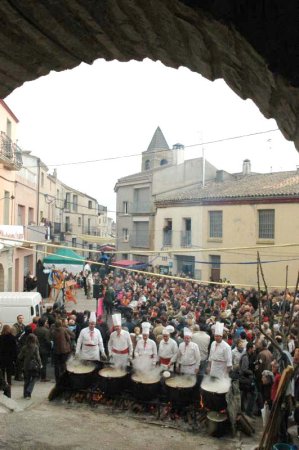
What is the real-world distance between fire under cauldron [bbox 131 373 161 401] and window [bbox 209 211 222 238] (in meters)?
21.8

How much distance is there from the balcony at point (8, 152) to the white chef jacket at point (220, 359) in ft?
46.7

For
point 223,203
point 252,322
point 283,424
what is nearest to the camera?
point 283,424

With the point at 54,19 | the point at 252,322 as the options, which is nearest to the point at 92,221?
the point at 252,322

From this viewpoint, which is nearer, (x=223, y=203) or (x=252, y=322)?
(x=252, y=322)

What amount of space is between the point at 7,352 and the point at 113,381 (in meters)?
2.28

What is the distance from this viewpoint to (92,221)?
7338 cm

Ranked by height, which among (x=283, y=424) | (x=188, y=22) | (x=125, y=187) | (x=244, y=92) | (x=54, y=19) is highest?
(x=125, y=187)

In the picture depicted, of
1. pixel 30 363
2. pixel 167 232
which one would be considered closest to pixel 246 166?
pixel 167 232

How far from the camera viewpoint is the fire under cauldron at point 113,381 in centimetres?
899

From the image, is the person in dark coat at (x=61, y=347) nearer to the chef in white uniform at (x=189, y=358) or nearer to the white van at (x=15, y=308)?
the chef in white uniform at (x=189, y=358)

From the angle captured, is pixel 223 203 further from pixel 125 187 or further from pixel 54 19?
pixel 54 19

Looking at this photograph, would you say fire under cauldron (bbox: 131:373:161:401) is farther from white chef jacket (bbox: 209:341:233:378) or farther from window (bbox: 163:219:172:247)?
window (bbox: 163:219:172:247)

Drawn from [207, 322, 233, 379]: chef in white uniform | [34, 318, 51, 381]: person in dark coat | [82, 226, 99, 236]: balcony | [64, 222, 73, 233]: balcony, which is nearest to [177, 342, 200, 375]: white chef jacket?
[207, 322, 233, 379]: chef in white uniform

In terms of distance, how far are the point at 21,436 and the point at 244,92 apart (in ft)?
21.9
